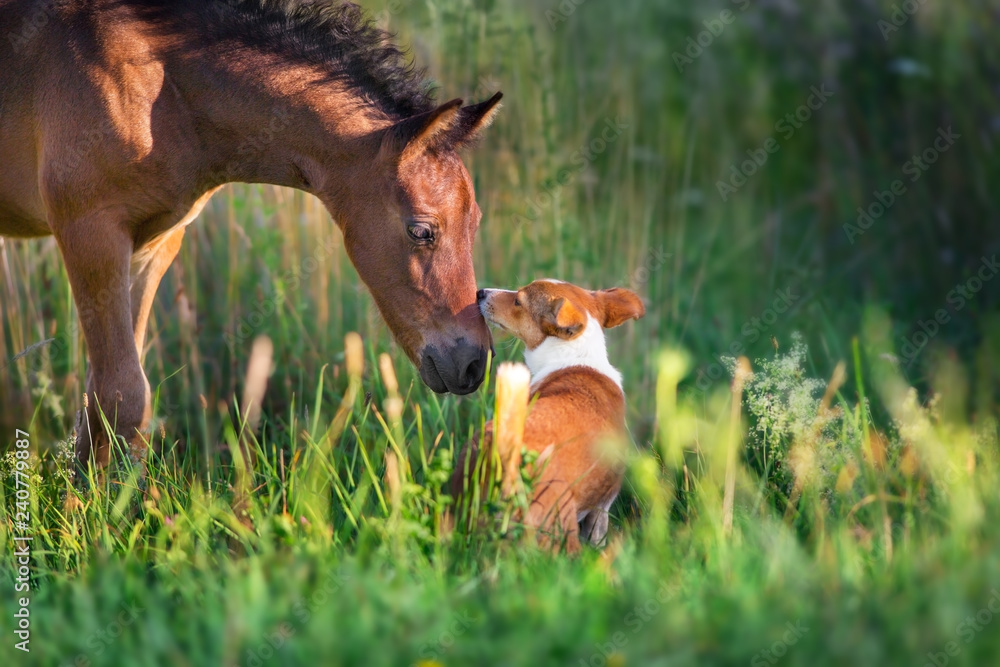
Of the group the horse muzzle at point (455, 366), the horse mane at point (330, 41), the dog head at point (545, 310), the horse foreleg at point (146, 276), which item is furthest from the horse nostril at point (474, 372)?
the horse foreleg at point (146, 276)

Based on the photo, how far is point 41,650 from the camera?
2.77 metres

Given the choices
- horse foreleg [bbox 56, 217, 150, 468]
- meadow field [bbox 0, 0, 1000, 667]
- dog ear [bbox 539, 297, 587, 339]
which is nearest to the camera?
meadow field [bbox 0, 0, 1000, 667]

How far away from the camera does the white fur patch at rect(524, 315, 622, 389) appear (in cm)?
427

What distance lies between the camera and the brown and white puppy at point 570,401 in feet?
12.1

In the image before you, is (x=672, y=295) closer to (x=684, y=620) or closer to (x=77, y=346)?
(x=77, y=346)

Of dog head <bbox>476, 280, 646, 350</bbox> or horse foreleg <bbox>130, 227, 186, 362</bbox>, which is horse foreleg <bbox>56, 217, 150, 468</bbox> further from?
dog head <bbox>476, 280, 646, 350</bbox>

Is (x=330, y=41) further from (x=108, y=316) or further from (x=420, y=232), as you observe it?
(x=108, y=316)

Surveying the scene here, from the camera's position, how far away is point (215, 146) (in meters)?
4.50

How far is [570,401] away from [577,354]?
37cm

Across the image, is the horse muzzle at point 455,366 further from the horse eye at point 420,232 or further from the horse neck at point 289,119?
the horse neck at point 289,119

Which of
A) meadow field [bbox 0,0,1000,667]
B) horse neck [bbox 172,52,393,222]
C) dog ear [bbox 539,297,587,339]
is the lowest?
meadow field [bbox 0,0,1000,667]

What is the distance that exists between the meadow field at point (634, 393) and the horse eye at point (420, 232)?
0.68 m

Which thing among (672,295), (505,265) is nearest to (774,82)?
(672,295)

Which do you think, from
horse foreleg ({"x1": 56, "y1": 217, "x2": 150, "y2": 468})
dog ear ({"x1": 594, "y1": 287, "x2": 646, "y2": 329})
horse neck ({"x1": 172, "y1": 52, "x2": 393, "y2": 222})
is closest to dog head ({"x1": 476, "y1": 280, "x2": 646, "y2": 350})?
dog ear ({"x1": 594, "y1": 287, "x2": 646, "y2": 329})
